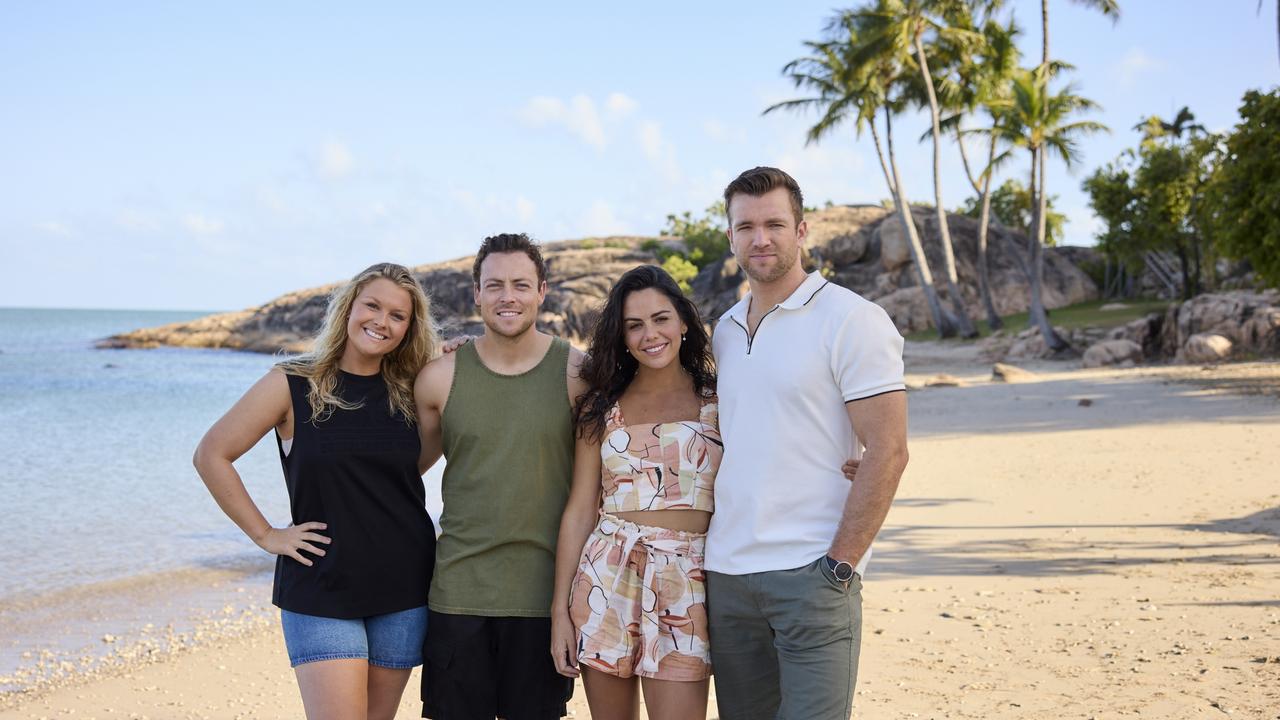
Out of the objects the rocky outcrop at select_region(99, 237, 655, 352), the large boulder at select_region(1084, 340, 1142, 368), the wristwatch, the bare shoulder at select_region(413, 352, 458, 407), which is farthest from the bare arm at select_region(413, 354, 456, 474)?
the rocky outcrop at select_region(99, 237, 655, 352)

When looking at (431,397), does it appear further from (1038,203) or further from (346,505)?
(1038,203)

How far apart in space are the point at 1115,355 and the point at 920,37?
14022 millimetres

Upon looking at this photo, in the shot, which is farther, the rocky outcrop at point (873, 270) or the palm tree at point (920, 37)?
the rocky outcrop at point (873, 270)

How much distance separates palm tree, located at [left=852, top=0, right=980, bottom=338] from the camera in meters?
31.2

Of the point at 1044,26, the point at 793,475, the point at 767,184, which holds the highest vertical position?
the point at 1044,26

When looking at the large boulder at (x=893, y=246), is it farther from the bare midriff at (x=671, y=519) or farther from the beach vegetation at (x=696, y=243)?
the bare midriff at (x=671, y=519)

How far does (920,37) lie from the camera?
105 feet

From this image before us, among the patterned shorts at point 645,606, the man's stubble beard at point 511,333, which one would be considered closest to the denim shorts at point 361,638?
the patterned shorts at point 645,606

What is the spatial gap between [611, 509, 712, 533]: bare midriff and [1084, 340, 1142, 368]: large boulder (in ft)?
69.5

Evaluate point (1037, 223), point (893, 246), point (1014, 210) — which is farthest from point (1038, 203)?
point (1014, 210)

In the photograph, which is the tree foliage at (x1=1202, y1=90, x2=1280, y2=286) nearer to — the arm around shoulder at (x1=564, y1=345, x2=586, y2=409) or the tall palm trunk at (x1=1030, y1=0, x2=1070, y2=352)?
the tall palm trunk at (x1=1030, y1=0, x2=1070, y2=352)

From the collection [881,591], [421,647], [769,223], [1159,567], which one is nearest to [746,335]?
[769,223]

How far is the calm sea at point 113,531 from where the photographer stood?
7805mm

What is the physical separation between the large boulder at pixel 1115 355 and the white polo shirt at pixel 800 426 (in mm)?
21197
